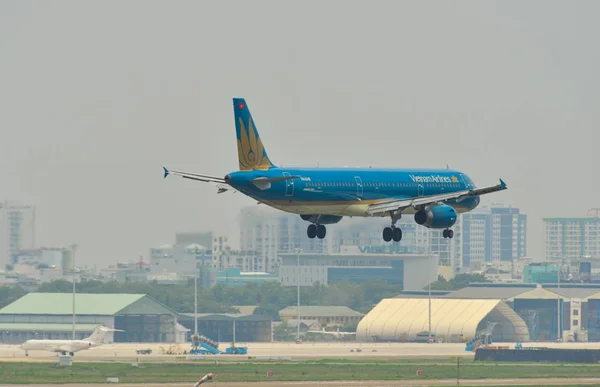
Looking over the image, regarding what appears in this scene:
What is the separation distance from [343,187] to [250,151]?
764 cm

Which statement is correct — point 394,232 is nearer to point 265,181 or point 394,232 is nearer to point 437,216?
point 437,216

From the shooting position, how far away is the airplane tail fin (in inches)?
4449

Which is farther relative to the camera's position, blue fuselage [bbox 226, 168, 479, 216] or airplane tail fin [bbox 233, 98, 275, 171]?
airplane tail fin [bbox 233, 98, 275, 171]

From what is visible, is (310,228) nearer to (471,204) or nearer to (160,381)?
(471,204)

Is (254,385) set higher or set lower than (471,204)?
lower

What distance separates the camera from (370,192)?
386ft

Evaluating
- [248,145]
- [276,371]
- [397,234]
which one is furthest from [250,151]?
[276,371]

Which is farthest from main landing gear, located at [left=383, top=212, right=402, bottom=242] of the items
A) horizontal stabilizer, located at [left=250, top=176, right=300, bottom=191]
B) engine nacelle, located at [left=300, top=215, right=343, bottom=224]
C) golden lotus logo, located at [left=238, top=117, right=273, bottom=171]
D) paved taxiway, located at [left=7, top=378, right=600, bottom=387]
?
paved taxiway, located at [left=7, top=378, right=600, bottom=387]

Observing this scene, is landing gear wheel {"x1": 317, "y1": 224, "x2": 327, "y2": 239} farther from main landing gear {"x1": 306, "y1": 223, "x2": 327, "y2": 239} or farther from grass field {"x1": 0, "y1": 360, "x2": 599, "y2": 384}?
grass field {"x1": 0, "y1": 360, "x2": 599, "y2": 384}

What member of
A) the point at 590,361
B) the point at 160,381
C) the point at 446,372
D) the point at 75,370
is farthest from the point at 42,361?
the point at 590,361

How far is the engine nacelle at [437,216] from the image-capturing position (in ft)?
383

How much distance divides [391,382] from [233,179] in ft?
168

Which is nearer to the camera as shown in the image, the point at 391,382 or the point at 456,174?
the point at 456,174

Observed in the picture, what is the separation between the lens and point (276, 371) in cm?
17662
